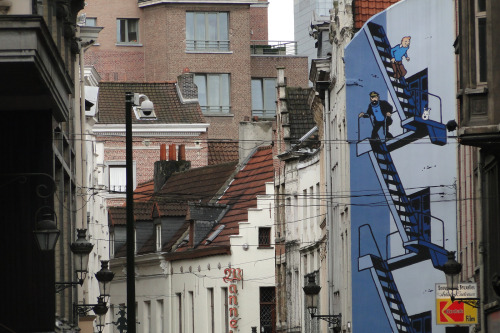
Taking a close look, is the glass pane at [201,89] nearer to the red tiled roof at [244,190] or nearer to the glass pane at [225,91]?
the glass pane at [225,91]

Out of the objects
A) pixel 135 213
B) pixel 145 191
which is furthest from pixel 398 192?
pixel 145 191

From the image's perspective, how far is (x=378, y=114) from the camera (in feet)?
147

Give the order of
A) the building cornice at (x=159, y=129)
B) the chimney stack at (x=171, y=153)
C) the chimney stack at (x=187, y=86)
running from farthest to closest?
1. the chimney stack at (x=187, y=86)
2. the building cornice at (x=159, y=129)
3. the chimney stack at (x=171, y=153)

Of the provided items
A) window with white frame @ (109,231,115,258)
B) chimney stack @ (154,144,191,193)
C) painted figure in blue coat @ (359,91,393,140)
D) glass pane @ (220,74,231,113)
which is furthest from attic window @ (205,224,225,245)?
glass pane @ (220,74,231,113)

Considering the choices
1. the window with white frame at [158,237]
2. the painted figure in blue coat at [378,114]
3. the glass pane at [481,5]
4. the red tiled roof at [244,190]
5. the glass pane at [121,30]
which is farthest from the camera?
the glass pane at [121,30]

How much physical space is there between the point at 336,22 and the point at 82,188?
11592mm

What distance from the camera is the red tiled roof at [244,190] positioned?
202 ft

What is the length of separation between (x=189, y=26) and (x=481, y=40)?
186 ft

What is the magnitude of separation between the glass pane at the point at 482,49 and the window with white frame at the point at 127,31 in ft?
188

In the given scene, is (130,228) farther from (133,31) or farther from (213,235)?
(133,31)

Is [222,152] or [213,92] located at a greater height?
[213,92]

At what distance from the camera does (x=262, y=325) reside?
196 feet

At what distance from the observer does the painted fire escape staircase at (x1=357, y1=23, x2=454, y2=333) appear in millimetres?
42969

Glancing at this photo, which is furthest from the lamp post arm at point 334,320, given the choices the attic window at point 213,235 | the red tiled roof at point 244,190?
the attic window at point 213,235
